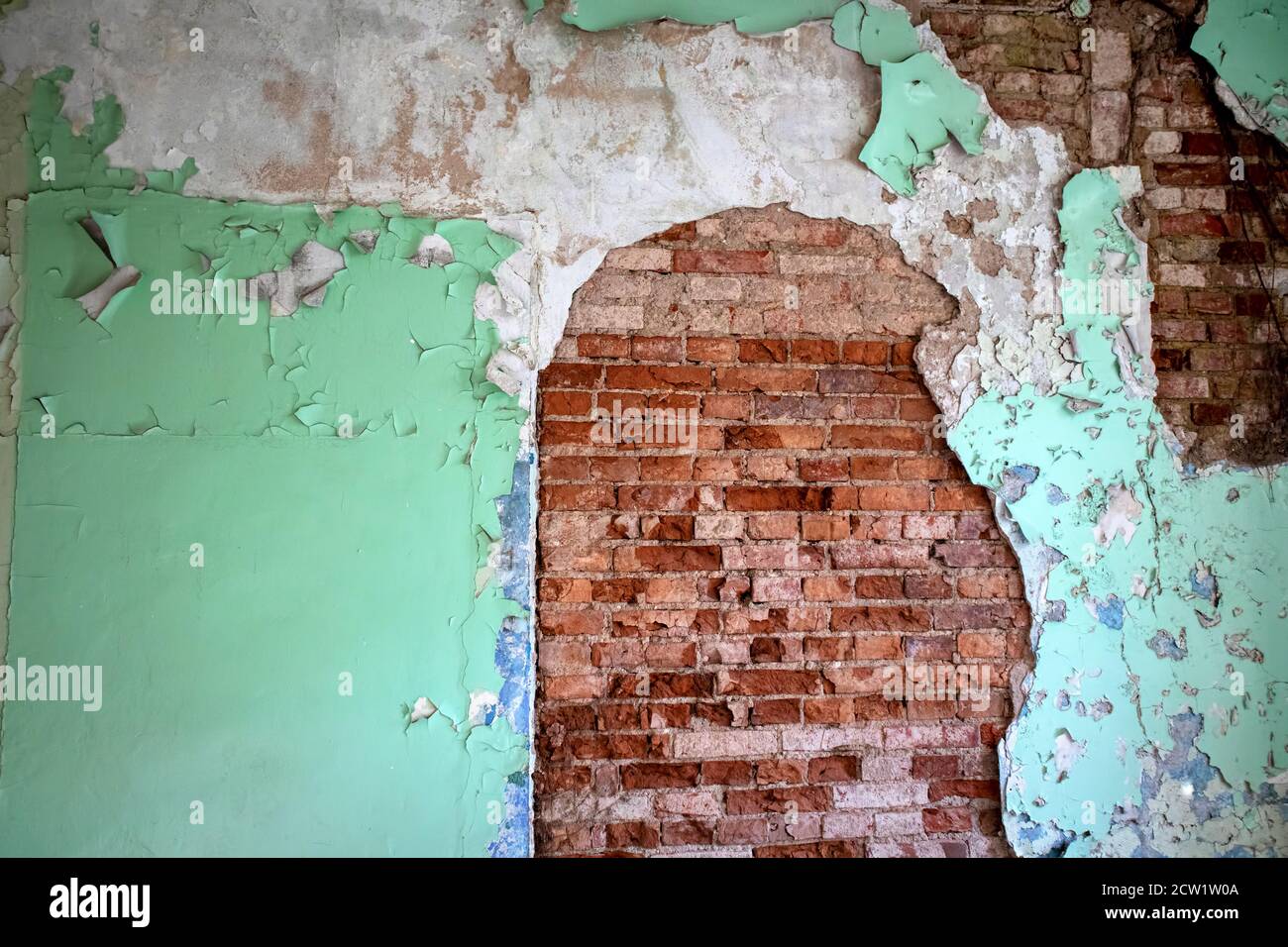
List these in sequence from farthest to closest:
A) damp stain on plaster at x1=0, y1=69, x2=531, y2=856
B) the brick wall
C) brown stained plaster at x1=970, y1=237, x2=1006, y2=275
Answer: brown stained plaster at x1=970, y1=237, x2=1006, y2=275 < the brick wall < damp stain on plaster at x1=0, y1=69, x2=531, y2=856

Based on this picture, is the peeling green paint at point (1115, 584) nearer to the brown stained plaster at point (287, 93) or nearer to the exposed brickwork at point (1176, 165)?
the exposed brickwork at point (1176, 165)

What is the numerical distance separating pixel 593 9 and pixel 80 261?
1.40 m

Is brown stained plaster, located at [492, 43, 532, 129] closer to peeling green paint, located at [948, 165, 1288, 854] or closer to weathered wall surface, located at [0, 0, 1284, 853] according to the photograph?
weathered wall surface, located at [0, 0, 1284, 853]

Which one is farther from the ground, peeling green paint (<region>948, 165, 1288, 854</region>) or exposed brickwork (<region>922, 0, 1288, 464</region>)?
exposed brickwork (<region>922, 0, 1288, 464</region>)

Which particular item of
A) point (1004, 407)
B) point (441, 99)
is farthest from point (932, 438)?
point (441, 99)

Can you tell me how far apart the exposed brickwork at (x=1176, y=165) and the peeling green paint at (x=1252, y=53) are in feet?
0.15

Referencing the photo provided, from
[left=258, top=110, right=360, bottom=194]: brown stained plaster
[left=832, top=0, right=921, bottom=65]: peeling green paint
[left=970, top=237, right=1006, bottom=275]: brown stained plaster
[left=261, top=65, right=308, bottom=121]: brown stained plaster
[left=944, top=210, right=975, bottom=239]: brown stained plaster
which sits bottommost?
[left=970, top=237, right=1006, bottom=275]: brown stained plaster

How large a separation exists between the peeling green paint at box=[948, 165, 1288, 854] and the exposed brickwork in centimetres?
12

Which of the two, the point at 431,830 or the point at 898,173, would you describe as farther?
the point at 898,173

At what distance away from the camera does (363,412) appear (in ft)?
6.77

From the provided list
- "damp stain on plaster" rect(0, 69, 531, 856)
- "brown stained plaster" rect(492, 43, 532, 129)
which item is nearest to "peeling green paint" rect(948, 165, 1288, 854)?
"damp stain on plaster" rect(0, 69, 531, 856)

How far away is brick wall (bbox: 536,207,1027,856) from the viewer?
2096mm

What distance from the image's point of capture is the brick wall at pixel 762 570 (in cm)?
210

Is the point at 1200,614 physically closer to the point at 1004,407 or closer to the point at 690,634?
the point at 1004,407
